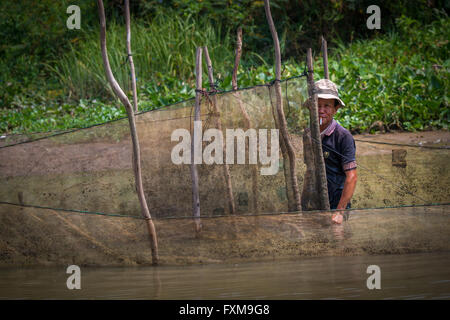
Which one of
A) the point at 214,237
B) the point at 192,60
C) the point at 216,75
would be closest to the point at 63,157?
the point at 214,237

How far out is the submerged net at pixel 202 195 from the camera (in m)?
3.95

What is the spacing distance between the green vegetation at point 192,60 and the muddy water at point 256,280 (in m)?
3.05

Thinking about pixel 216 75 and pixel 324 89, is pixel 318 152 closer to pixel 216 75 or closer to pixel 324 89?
pixel 324 89

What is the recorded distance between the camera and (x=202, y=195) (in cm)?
442

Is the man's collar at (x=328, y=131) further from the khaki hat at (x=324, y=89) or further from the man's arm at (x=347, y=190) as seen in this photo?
the man's arm at (x=347, y=190)

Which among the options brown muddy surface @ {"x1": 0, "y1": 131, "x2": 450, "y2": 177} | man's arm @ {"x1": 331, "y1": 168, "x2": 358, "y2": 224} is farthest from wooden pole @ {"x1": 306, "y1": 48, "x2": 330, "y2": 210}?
brown muddy surface @ {"x1": 0, "y1": 131, "x2": 450, "y2": 177}

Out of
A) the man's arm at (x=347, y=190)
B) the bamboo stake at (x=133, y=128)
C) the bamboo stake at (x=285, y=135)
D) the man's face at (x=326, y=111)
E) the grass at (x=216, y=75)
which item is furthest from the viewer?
the grass at (x=216, y=75)

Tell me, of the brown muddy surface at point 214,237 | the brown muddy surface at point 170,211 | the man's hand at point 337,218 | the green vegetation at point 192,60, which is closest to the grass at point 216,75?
the green vegetation at point 192,60

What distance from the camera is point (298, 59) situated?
9766 mm

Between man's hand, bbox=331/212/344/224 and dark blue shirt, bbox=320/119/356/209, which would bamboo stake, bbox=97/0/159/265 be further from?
dark blue shirt, bbox=320/119/356/209

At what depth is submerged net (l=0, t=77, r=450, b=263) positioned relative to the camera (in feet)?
13.0

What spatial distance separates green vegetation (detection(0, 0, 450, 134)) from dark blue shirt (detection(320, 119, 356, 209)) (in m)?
2.40
